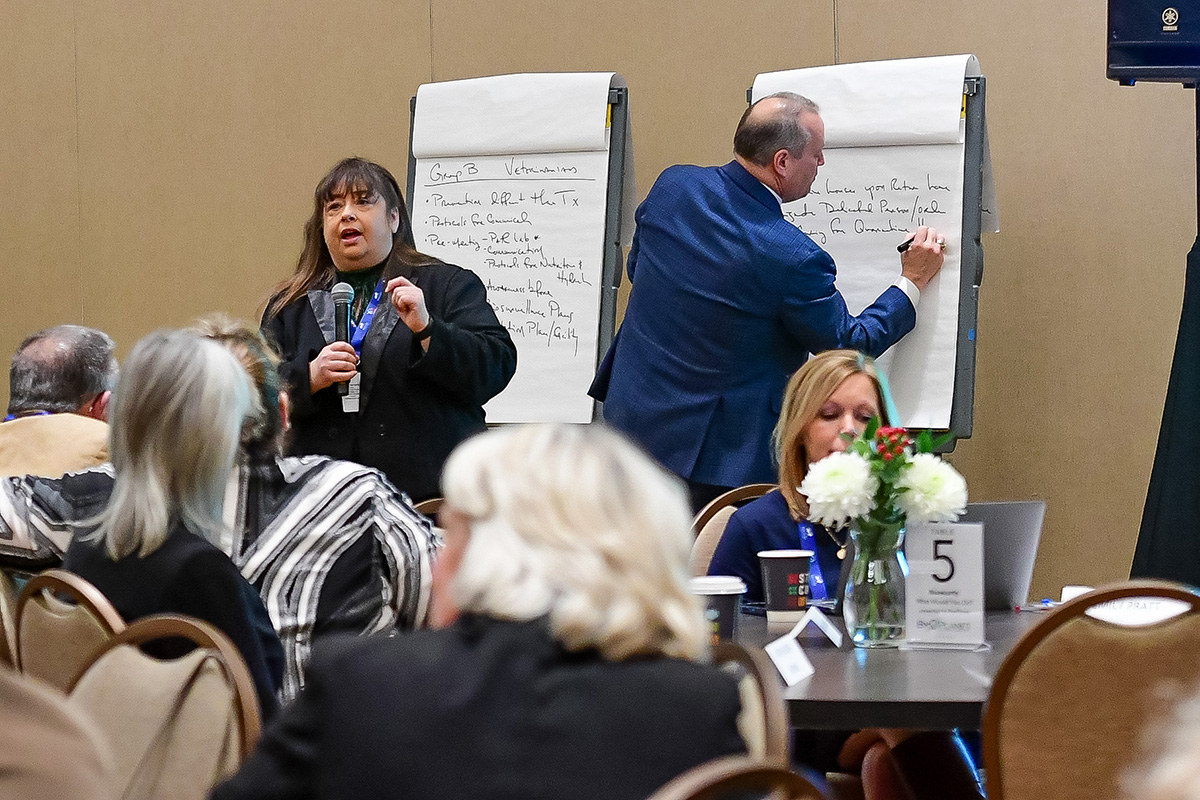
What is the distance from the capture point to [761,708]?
60.3 inches

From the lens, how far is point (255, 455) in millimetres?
2412

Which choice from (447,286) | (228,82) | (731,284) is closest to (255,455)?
(447,286)

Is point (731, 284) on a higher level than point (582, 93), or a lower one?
lower

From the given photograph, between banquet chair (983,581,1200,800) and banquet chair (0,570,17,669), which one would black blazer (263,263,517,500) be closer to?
banquet chair (0,570,17,669)

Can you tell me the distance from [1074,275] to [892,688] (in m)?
3.42

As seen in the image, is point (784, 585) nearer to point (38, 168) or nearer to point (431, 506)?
point (431, 506)

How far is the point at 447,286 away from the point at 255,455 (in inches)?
60.0

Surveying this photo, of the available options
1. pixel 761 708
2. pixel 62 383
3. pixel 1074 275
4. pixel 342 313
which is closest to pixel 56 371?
pixel 62 383

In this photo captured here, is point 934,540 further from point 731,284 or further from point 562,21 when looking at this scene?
point 562,21

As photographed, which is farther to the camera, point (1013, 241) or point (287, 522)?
point (1013, 241)

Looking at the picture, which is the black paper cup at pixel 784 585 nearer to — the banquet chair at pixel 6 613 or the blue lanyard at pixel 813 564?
the blue lanyard at pixel 813 564

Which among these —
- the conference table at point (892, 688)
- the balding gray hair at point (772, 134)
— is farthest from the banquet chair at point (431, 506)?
the balding gray hair at point (772, 134)

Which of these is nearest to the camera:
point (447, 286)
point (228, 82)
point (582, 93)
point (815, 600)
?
point (815, 600)

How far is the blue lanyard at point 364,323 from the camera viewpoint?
379cm
